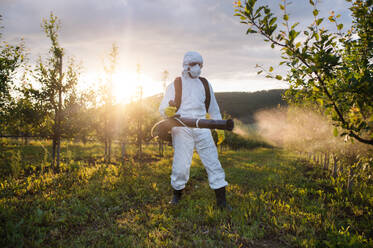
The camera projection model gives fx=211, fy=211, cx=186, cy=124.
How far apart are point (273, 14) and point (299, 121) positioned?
32.4 feet

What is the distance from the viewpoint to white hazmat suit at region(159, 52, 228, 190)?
13.5 ft

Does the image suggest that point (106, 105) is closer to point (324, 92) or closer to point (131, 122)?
A: point (131, 122)

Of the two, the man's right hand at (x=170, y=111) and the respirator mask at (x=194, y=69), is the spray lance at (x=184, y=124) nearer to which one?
the man's right hand at (x=170, y=111)

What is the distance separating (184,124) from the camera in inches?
134

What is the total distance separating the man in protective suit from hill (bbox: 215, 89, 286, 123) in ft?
196

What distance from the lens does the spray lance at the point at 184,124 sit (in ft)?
8.76

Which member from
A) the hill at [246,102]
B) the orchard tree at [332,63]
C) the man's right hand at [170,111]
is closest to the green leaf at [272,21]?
the orchard tree at [332,63]

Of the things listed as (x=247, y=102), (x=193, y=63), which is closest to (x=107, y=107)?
(x=193, y=63)

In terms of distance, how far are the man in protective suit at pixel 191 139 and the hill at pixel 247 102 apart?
5968 cm

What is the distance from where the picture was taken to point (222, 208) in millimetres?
3969

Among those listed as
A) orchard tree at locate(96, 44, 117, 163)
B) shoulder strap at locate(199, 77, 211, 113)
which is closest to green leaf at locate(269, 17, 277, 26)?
shoulder strap at locate(199, 77, 211, 113)

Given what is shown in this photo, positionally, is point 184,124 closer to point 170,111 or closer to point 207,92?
point 170,111

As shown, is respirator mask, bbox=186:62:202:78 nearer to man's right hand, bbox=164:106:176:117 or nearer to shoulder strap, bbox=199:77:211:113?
shoulder strap, bbox=199:77:211:113

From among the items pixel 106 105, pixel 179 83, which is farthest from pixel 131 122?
pixel 179 83
